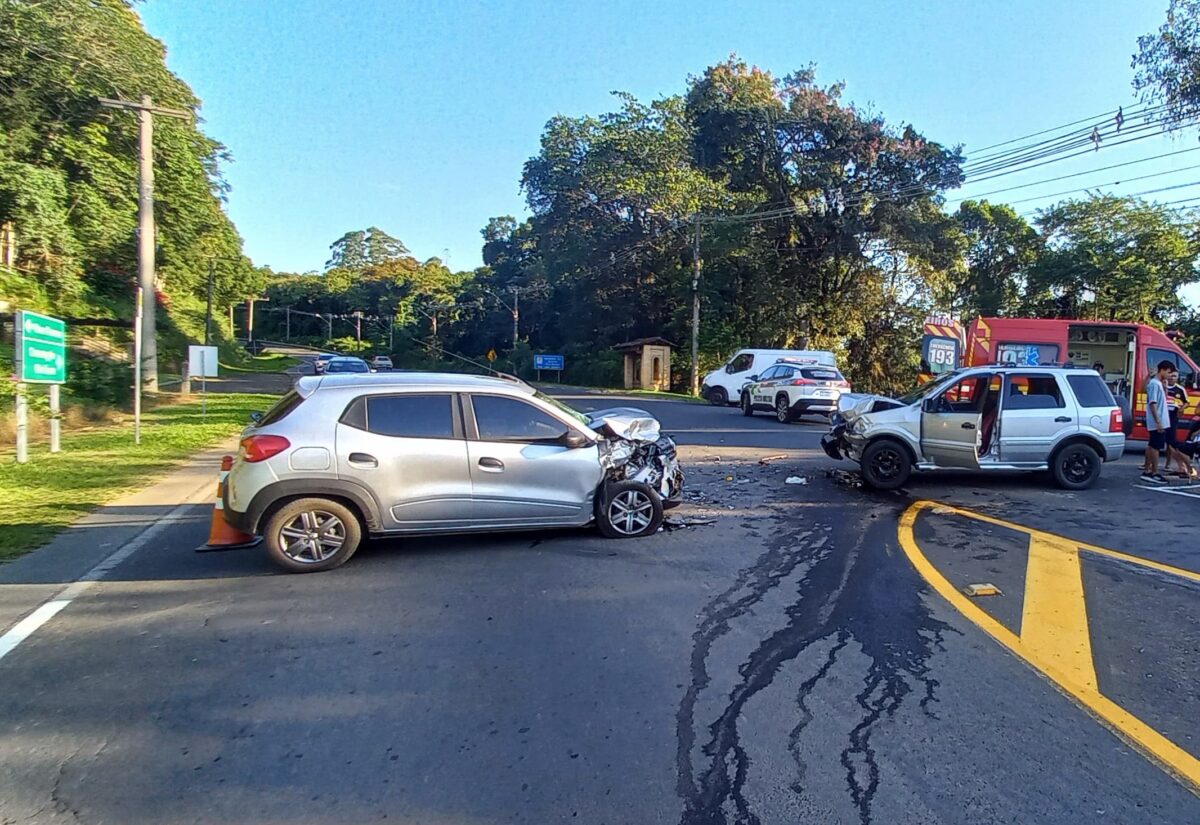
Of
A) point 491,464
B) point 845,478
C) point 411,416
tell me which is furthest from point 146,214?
point 845,478

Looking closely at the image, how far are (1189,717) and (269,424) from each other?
6.51 metres

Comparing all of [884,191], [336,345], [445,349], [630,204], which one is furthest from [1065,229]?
[336,345]

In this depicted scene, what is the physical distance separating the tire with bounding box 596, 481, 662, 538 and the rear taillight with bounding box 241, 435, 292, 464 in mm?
2854

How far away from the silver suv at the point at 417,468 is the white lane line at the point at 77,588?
1.19m

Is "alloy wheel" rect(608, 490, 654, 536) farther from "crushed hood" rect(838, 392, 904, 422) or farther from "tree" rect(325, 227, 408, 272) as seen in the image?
"tree" rect(325, 227, 408, 272)

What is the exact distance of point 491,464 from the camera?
22.4ft

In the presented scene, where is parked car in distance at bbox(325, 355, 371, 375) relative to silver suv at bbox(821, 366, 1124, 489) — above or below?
above

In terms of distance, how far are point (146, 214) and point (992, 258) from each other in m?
43.7

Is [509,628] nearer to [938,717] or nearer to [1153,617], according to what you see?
[938,717]

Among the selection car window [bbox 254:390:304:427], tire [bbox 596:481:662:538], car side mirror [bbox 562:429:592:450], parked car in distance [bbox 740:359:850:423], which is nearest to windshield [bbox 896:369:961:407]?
tire [bbox 596:481:662:538]

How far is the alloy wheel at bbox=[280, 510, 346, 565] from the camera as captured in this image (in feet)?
21.0

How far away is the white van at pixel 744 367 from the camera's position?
26.4 m

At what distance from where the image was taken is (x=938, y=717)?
3.89 m

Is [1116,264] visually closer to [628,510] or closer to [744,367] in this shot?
[744,367]
